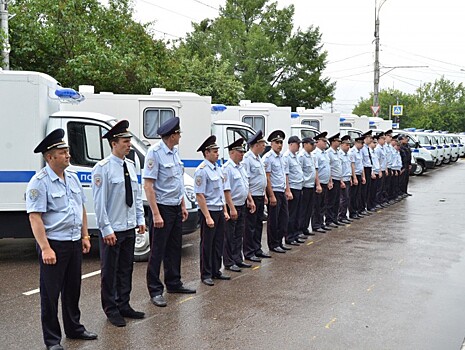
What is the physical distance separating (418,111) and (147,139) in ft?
221

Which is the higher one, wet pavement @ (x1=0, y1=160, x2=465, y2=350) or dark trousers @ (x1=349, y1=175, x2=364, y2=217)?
dark trousers @ (x1=349, y1=175, x2=364, y2=217)

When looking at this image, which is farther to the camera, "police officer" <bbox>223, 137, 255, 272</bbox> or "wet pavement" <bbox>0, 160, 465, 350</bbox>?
"police officer" <bbox>223, 137, 255, 272</bbox>

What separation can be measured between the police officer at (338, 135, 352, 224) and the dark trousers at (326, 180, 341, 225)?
294mm

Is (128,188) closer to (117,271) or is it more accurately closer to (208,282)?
(117,271)

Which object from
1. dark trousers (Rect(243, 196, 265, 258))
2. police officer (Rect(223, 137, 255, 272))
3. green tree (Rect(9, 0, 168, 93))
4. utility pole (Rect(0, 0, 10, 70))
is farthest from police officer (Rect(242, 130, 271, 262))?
green tree (Rect(9, 0, 168, 93))

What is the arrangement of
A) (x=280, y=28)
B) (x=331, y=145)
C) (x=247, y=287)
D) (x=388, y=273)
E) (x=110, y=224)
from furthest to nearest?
(x=280, y=28) → (x=331, y=145) → (x=388, y=273) → (x=247, y=287) → (x=110, y=224)

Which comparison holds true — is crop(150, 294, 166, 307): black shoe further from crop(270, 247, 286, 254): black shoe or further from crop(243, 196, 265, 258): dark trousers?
crop(270, 247, 286, 254): black shoe

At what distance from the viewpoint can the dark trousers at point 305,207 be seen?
10148mm

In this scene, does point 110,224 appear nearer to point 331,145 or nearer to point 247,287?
point 247,287

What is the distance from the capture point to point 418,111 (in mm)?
73250

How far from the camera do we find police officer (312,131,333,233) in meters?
10.9

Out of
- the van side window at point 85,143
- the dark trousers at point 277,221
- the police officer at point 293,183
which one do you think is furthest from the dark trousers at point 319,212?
the van side window at point 85,143

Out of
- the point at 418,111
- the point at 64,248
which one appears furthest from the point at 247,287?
the point at 418,111

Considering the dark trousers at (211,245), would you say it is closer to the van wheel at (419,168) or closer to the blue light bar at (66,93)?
the blue light bar at (66,93)
